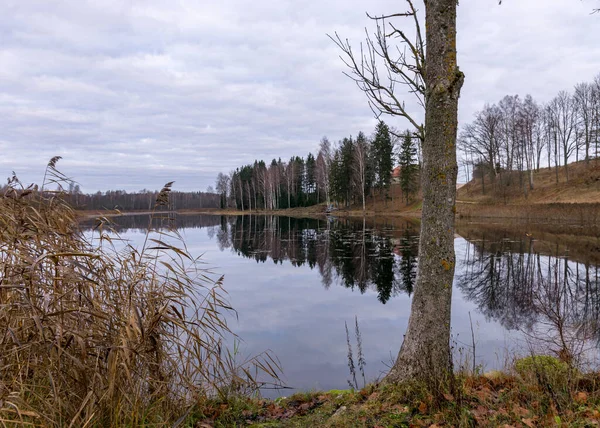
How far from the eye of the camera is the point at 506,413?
10.1ft

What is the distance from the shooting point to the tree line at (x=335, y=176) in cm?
5188

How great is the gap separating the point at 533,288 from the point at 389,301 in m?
4.14

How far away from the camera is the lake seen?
6.32m

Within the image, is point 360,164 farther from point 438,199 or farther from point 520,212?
point 438,199

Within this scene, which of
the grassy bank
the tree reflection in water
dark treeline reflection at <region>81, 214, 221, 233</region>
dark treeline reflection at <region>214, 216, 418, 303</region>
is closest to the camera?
dark treeline reflection at <region>81, 214, 221, 233</region>

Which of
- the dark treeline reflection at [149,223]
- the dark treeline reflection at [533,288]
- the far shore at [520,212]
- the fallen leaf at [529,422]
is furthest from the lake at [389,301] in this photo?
the far shore at [520,212]

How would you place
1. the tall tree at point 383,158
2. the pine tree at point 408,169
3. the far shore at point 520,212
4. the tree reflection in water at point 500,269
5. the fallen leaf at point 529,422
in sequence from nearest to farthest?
the fallen leaf at point 529,422 < the tree reflection in water at point 500,269 < the far shore at point 520,212 < the pine tree at point 408,169 < the tall tree at point 383,158

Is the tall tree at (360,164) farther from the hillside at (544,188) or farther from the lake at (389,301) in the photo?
the lake at (389,301)

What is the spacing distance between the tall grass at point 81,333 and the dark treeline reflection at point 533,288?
3727 mm

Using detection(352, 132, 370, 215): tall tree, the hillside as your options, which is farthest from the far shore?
the hillside

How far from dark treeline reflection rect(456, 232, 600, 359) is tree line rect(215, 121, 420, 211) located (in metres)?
24.0

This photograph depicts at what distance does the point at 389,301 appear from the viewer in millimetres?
10523

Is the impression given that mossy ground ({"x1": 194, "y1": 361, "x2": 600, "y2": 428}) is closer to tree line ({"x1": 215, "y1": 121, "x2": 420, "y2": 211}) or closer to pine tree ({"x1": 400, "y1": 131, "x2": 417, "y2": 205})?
tree line ({"x1": 215, "y1": 121, "x2": 420, "y2": 211})

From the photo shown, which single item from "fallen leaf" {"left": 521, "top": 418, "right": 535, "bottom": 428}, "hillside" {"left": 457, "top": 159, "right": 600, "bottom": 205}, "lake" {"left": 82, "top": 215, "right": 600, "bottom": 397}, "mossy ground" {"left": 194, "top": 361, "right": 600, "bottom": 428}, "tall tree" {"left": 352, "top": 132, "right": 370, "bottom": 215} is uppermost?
"tall tree" {"left": 352, "top": 132, "right": 370, "bottom": 215}
